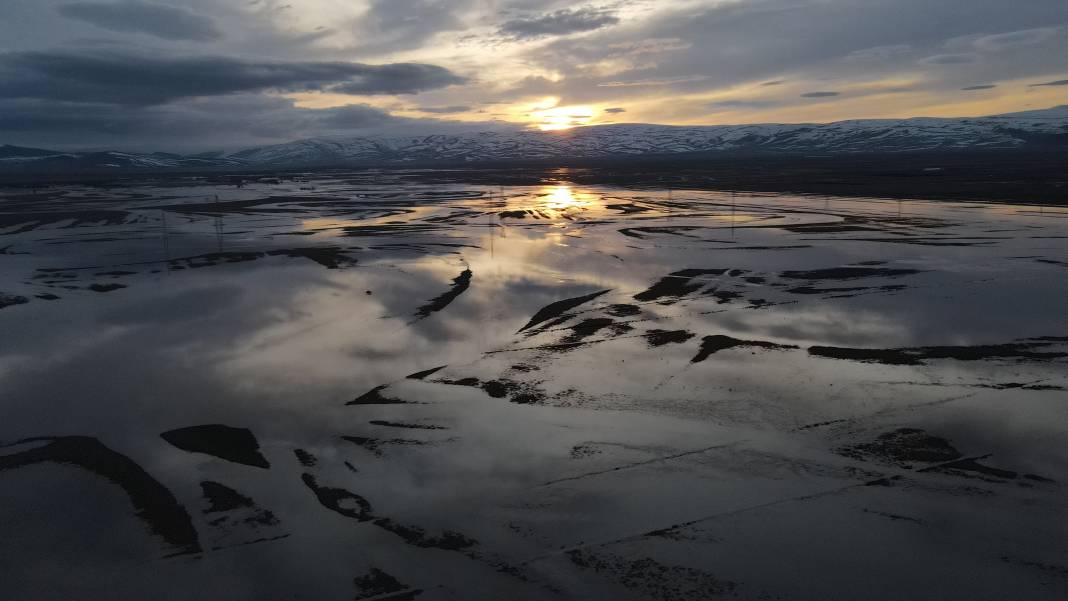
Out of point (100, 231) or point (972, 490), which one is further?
point (100, 231)

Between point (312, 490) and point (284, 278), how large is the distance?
512 inches

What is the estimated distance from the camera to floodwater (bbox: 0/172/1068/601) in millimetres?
5797

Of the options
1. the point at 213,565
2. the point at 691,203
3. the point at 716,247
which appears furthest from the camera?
the point at 691,203

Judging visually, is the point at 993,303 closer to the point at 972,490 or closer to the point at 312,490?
the point at 972,490

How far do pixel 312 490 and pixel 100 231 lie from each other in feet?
103

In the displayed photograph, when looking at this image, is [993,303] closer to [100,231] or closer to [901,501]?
[901,501]

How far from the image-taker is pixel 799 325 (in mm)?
13047

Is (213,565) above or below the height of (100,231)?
→ below

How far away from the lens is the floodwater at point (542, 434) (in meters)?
5.80

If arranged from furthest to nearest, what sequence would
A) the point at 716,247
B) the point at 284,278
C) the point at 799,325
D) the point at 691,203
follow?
the point at 691,203 → the point at 716,247 → the point at 284,278 → the point at 799,325

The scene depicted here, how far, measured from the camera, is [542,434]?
845cm

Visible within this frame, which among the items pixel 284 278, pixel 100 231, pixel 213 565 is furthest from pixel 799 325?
pixel 100 231

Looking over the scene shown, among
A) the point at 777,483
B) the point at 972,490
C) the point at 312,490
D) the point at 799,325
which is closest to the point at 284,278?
the point at 312,490

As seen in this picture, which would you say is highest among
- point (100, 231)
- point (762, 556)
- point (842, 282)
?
point (100, 231)
